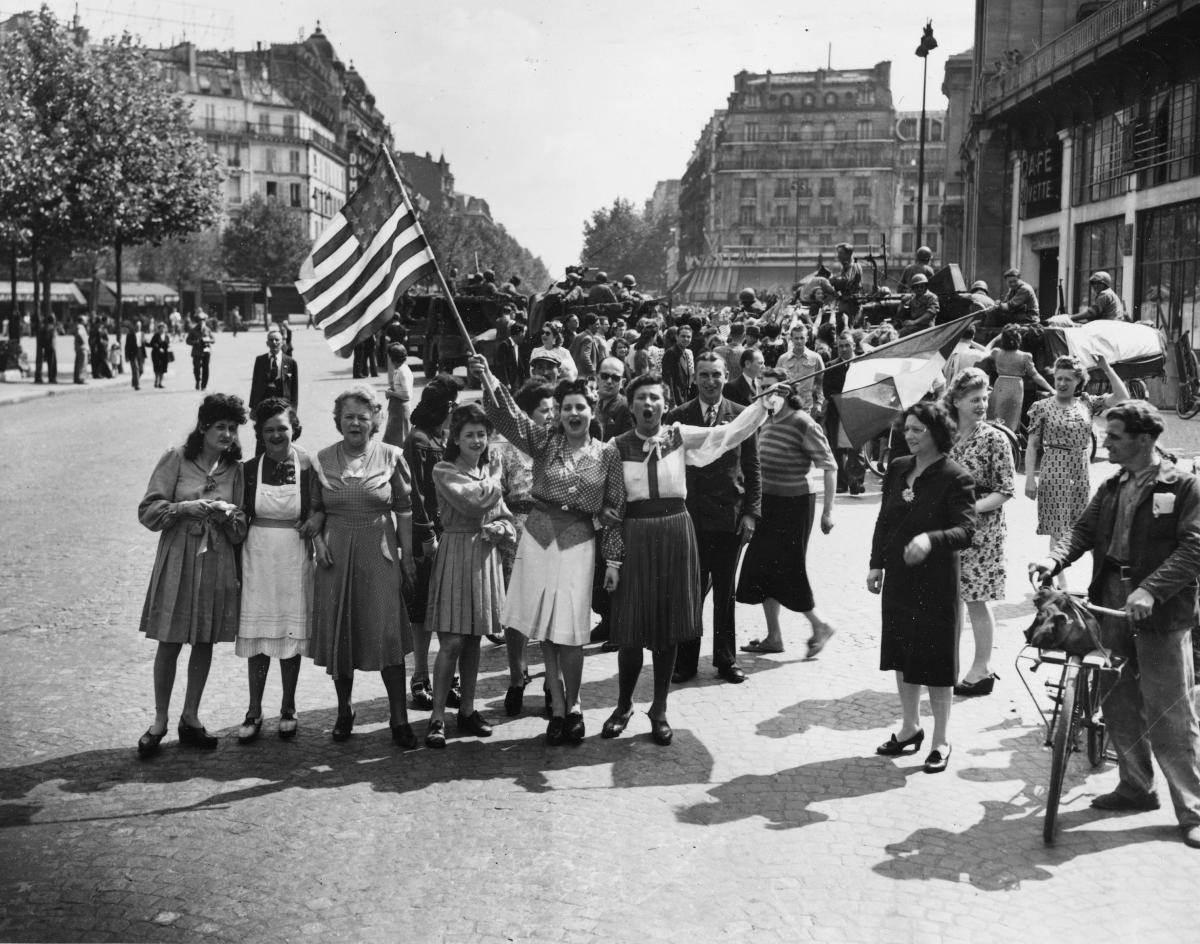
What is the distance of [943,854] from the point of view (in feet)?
17.9

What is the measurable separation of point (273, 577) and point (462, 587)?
0.90 meters

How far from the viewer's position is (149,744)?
6609 mm

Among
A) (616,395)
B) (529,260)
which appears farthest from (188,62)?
(616,395)

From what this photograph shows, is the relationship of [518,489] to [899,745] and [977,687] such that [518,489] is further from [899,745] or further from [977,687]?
[977,687]

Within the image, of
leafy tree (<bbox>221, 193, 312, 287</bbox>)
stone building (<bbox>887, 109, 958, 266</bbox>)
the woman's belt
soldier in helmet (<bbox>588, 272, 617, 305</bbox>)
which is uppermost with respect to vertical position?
stone building (<bbox>887, 109, 958, 266</bbox>)

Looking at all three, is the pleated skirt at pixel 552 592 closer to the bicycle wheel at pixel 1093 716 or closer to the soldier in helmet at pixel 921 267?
the bicycle wheel at pixel 1093 716

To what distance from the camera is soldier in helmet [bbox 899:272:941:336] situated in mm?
18250

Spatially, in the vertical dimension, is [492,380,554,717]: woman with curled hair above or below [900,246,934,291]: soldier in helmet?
below

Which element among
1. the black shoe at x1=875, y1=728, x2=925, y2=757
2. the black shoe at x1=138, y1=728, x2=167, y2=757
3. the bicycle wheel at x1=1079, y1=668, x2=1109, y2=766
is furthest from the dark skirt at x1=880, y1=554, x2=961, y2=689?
the black shoe at x1=138, y1=728, x2=167, y2=757

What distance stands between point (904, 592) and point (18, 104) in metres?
29.9

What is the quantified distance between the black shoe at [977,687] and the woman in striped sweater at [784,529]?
3.74ft

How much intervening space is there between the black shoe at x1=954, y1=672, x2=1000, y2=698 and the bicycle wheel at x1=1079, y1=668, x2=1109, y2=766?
41.8 inches

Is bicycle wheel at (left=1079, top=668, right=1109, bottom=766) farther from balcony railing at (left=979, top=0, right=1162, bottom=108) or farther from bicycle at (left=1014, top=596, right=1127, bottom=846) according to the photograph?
balcony railing at (left=979, top=0, right=1162, bottom=108)

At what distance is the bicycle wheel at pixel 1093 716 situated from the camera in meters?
6.11
